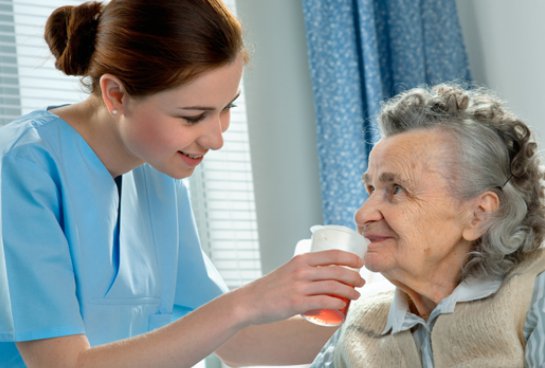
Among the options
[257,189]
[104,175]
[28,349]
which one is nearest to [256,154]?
[257,189]

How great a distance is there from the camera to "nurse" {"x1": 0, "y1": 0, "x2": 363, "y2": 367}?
1.56m

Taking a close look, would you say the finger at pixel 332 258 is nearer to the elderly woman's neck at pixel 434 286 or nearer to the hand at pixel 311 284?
the hand at pixel 311 284

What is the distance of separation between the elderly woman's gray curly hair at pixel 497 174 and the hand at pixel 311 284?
0.39 metres

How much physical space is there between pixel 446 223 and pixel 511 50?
5.23 feet

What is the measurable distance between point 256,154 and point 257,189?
0.45 ft

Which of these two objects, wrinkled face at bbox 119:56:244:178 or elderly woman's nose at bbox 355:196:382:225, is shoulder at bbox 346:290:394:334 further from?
wrinkled face at bbox 119:56:244:178

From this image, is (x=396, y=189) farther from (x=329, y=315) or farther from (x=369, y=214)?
(x=329, y=315)

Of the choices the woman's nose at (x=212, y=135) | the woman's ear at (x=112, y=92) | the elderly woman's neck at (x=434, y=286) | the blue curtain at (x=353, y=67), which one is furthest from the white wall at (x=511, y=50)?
the woman's ear at (x=112, y=92)

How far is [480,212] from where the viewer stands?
5.90ft

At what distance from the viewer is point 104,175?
76.1 inches

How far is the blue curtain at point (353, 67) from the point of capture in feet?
11.1

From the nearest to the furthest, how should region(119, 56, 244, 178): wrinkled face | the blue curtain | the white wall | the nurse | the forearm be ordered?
the nurse, region(119, 56, 244, 178): wrinkled face, the forearm, the white wall, the blue curtain

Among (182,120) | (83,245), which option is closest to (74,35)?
(182,120)

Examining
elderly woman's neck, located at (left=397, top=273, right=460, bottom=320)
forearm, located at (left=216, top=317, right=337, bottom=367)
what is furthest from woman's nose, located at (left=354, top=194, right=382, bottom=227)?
forearm, located at (left=216, top=317, right=337, bottom=367)
